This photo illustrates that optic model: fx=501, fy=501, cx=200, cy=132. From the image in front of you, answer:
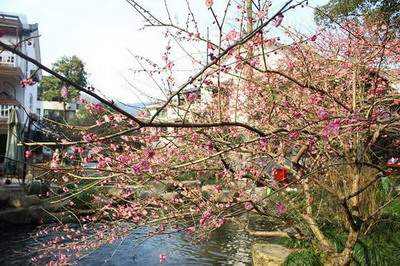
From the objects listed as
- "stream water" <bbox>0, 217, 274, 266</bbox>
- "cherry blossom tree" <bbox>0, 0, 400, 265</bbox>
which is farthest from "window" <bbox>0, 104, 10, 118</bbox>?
"cherry blossom tree" <bbox>0, 0, 400, 265</bbox>

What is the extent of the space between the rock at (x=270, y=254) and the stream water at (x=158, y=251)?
1.44 m

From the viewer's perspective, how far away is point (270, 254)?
764cm

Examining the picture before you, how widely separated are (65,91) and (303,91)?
317 centimetres

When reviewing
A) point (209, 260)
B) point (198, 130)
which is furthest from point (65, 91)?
point (209, 260)

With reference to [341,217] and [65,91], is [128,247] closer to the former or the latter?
[341,217]

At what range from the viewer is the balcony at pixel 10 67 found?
2415 centimetres

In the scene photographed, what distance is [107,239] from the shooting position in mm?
5633

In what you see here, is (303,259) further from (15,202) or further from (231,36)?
(15,202)

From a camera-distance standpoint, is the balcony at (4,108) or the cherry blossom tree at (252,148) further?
the balcony at (4,108)

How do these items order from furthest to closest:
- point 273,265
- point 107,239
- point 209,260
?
point 209,260
point 273,265
point 107,239

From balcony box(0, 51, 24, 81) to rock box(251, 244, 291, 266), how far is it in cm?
1954

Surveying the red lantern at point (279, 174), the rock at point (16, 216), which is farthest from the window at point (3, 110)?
the red lantern at point (279, 174)

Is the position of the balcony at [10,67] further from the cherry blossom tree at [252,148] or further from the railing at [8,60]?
the cherry blossom tree at [252,148]

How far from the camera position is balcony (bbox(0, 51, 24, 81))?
951 inches
